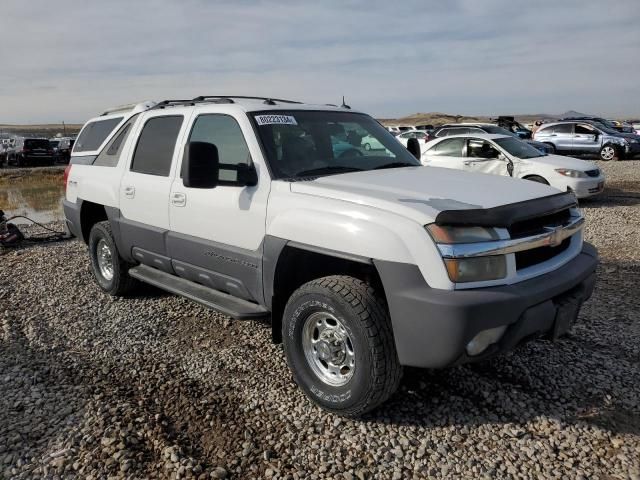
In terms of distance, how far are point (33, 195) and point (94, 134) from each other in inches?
591

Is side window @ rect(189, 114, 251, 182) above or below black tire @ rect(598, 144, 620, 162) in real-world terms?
above

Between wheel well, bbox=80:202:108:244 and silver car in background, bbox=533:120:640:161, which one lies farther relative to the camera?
silver car in background, bbox=533:120:640:161

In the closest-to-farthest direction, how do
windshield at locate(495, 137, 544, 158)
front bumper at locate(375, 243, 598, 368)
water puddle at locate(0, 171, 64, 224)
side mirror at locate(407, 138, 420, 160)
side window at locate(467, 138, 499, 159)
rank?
1. front bumper at locate(375, 243, 598, 368)
2. side mirror at locate(407, 138, 420, 160)
3. windshield at locate(495, 137, 544, 158)
4. side window at locate(467, 138, 499, 159)
5. water puddle at locate(0, 171, 64, 224)

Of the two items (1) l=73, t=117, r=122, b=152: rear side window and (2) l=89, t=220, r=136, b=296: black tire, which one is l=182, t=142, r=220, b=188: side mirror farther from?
(1) l=73, t=117, r=122, b=152: rear side window

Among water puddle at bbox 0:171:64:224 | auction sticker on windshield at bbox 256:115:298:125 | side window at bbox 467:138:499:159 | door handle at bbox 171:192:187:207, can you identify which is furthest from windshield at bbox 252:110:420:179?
water puddle at bbox 0:171:64:224

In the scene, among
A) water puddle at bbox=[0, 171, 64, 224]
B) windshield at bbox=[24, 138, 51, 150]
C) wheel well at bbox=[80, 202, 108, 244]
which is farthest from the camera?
windshield at bbox=[24, 138, 51, 150]

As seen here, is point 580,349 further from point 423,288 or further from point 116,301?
point 116,301

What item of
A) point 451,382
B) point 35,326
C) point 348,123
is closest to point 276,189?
point 348,123

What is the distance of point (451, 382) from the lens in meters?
3.66

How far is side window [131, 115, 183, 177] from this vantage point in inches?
176

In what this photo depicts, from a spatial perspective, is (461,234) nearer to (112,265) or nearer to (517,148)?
(112,265)

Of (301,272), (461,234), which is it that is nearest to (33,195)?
(301,272)

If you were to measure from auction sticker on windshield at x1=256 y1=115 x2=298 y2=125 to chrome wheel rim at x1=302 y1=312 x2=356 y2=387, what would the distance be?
4.97ft

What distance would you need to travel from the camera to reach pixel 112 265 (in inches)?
217
